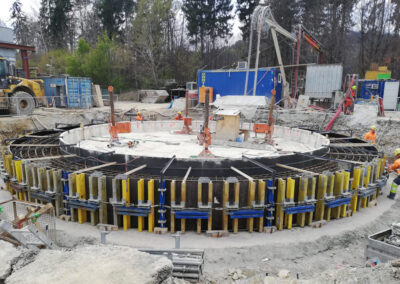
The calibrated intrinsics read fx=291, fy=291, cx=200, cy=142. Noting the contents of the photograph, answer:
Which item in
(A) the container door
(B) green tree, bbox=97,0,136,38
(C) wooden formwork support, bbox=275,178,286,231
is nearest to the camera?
(C) wooden formwork support, bbox=275,178,286,231

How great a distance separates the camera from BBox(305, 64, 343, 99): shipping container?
21.4m

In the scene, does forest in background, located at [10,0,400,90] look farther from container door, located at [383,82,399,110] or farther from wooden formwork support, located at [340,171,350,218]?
wooden formwork support, located at [340,171,350,218]

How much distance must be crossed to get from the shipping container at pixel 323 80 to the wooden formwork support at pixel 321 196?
16.4m

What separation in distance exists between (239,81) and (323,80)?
634 centimetres

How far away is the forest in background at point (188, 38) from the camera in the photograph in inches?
1275

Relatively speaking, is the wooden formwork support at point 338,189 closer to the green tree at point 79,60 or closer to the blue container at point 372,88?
the blue container at point 372,88

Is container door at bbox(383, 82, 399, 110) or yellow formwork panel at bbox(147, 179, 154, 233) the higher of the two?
container door at bbox(383, 82, 399, 110)

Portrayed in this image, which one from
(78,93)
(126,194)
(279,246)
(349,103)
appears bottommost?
(279,246)

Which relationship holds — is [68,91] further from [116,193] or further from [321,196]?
[321,196]

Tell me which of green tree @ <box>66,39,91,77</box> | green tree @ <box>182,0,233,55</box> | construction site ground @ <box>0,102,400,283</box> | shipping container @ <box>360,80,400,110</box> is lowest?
construction site ground @ <box>0,102,400,283</box>

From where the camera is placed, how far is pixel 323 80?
22062 millimetres

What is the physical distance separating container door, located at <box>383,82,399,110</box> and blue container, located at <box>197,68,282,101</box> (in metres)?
7.39

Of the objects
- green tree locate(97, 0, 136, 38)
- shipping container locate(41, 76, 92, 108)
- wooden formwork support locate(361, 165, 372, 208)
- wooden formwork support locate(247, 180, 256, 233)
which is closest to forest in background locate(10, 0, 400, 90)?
green tree locate(97, 0, 136, 38)

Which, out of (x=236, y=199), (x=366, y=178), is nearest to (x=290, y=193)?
(x=236, y=199)
